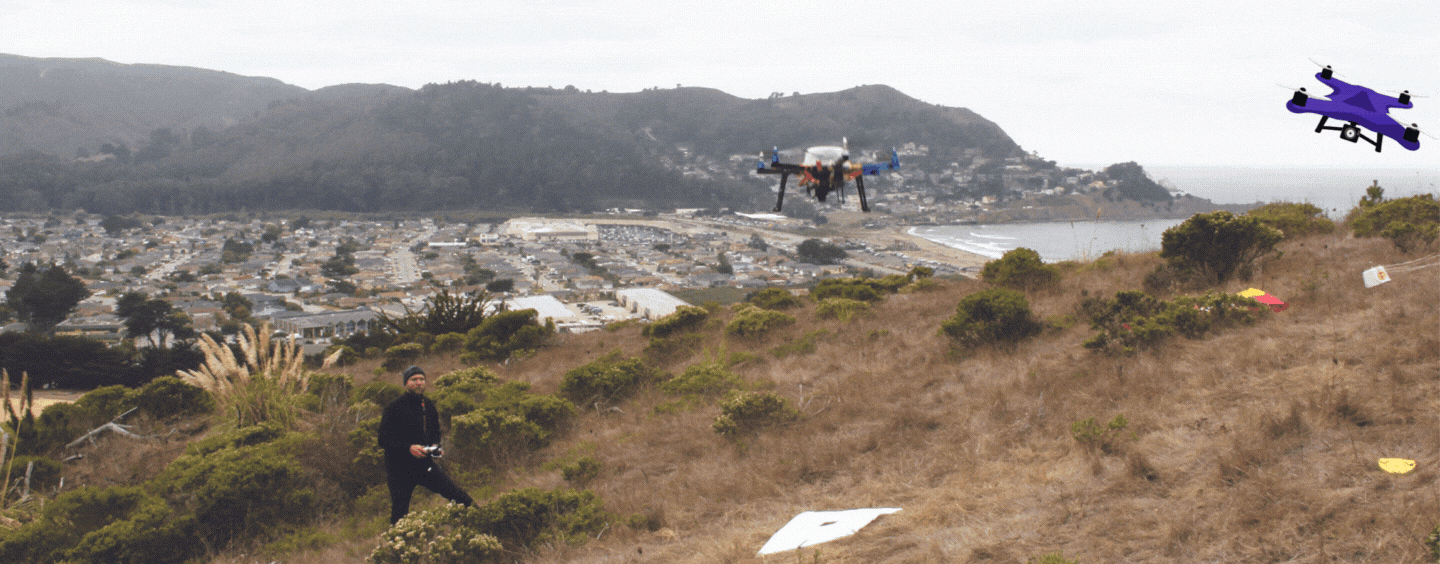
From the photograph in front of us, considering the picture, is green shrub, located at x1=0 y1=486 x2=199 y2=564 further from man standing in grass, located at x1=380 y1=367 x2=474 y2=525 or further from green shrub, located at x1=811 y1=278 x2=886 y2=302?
green shrub, located at x1=811 y1=278 x2=886 y2=302

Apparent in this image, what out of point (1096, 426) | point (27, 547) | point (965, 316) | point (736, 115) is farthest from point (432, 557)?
point (736, 115)

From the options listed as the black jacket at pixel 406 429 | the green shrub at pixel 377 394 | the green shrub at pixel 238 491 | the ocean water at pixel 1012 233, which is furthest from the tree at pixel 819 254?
the black jacket at pixel 406 429

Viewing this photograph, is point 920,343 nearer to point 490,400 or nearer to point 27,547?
point 490,400

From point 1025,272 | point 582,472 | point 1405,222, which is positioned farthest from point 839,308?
point 1405,222

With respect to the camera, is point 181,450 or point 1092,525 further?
point 181,450

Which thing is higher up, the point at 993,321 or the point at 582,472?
the point at 993,321

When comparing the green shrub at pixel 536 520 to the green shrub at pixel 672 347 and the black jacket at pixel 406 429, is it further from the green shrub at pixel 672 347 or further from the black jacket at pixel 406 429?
the green shrub at pixel 672 347

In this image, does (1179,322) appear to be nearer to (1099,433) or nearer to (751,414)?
(1099,433)
